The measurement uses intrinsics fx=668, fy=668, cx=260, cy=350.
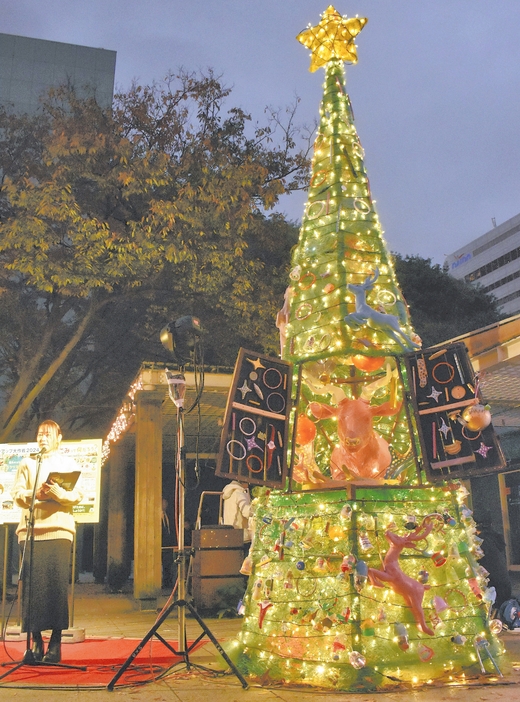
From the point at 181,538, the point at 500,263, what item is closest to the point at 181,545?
the point at 181,538

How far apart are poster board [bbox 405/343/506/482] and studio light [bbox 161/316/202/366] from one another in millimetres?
1735

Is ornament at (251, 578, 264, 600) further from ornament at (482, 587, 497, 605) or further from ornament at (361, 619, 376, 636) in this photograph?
ornament at (482, 587, 497, 605)

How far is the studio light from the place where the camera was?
5445mm

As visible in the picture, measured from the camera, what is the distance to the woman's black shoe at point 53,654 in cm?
545

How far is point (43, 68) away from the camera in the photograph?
28891mm

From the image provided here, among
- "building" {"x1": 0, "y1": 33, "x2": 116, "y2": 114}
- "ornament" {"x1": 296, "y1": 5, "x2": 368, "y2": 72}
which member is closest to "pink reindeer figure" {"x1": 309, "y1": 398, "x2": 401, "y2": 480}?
"ornament" {"x1": 296, "y1": 5, "x2": 368, "y2": 72}

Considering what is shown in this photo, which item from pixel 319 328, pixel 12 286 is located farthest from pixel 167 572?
pixel 319 328

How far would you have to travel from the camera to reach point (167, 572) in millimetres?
14055

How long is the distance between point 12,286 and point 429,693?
13185 mm

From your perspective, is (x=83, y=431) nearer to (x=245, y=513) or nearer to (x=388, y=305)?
(x=245, y=513)

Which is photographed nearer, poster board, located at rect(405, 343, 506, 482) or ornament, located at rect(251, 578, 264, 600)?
poster board, located at rect(405, 343, 506, 482)

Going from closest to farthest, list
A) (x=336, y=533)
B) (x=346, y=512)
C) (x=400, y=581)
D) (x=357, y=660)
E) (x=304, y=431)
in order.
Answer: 1. (x=357, y=660)
2. (x=400, y=581)
3. (x=346, y=512)
4. (x=336, y=533)
5. (x=304, y=431)

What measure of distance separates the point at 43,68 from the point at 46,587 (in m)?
28.4

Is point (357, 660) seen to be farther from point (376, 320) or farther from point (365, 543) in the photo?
point (376, 320)
